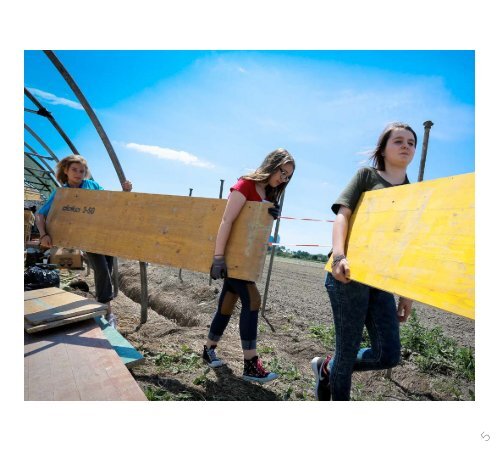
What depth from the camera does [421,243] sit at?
132cm

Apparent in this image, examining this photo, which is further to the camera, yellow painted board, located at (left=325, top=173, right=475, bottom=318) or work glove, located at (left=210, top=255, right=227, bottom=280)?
work glove, located at (left=210, top=255, right=227, bottom=280)

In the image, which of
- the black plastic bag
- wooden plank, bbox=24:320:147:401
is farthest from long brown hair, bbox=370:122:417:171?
the black plastic bag

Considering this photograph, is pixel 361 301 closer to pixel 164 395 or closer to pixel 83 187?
pixel 164 395

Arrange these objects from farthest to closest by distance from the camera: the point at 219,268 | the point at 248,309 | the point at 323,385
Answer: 1. the point at 248,309
2. the point at 219,268
3. the point at 323,385

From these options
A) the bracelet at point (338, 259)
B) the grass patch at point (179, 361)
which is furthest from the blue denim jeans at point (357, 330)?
the grass patch at point (179, 361)

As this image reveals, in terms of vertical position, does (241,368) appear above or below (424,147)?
below

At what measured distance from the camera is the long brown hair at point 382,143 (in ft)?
5.88

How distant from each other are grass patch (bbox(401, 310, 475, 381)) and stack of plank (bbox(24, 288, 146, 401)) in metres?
3.13

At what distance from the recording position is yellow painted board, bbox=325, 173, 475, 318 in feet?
3.68

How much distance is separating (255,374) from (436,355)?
2.38m

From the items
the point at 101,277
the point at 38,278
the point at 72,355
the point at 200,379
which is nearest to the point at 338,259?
the point at 200,379

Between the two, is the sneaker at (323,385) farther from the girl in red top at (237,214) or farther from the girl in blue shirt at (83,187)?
the girl in blue shirt at (83,187)

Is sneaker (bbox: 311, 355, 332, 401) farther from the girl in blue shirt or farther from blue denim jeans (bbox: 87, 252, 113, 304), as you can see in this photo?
blue denim jeans (bbox: 87, 252, 113, 304)
